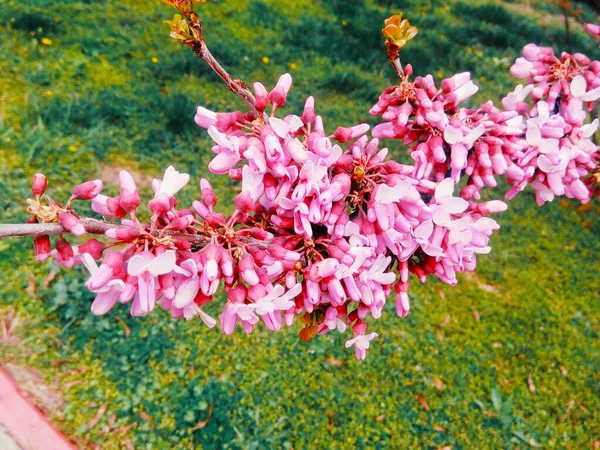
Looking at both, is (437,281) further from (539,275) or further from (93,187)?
(93,187)

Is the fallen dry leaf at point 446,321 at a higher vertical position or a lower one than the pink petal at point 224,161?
lower

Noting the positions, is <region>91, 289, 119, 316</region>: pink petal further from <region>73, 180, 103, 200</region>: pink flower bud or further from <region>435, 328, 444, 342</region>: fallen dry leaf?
<region>435, 328, 444, 342</region>: fallen dry leaf

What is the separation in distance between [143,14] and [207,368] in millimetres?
4141

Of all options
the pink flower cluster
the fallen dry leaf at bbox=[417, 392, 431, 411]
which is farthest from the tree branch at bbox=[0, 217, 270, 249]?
the fallen dry leaf at bbox=[417, 392, 431, 411]

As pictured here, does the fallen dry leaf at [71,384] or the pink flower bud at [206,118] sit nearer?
the pink flower bud at [206,118]

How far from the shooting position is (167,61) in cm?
463

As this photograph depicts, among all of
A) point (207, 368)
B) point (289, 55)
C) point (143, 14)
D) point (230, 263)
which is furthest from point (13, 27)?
point (230, 263)

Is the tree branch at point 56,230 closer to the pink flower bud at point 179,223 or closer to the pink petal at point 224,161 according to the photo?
the pink flower bud at point 179,223

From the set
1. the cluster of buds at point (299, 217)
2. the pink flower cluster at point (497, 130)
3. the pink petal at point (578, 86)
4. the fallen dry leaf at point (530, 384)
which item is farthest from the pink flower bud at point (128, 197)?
the fallen dry leaf at point (530, 384)

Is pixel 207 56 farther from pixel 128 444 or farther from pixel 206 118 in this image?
pixel 128 444

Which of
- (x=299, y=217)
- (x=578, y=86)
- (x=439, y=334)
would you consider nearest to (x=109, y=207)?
(x=299, y=217)

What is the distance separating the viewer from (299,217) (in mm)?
1112

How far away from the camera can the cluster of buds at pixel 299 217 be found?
3.43 ft

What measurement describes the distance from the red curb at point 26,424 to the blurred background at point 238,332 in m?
0.10
